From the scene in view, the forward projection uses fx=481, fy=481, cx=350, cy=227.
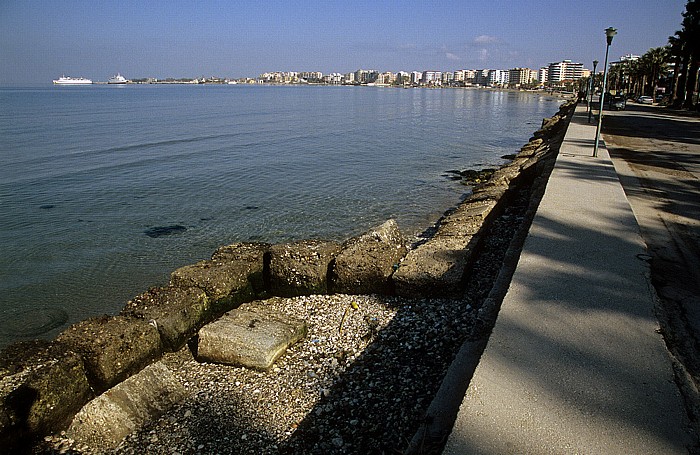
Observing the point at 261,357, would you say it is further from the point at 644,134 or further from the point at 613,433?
the point at 644,134

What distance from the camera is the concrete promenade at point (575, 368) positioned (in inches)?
111

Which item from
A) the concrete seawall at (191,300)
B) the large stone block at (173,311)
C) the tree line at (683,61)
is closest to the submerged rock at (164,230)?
the concrete seawall at (191,300)

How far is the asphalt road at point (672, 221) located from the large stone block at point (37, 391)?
5246 millimetres

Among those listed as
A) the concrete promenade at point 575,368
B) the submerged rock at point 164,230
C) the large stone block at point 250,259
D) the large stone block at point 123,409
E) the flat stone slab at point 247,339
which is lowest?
the submerged rock at point 164,230

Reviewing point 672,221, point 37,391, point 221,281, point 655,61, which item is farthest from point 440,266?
point 655,61

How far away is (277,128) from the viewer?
3862 cm

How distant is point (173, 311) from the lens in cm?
596

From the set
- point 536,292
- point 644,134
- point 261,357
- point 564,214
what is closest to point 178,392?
point 261,357

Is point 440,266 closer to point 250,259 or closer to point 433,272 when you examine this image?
point 433,272

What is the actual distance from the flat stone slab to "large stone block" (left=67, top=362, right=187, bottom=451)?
2.14 ft

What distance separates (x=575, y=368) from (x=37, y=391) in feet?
15.2

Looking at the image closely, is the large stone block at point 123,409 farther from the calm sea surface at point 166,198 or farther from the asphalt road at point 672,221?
the asphalt road at point 672,221

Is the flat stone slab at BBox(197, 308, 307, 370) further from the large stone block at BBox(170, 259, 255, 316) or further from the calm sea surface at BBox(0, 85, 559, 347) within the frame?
the calm sea surface at BBox(0, 85, 559, 347)

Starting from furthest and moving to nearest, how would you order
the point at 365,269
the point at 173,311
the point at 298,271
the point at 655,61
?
the point at 655,61 → the point at 298,271 → the point at 365,269 → the point at 173,311
